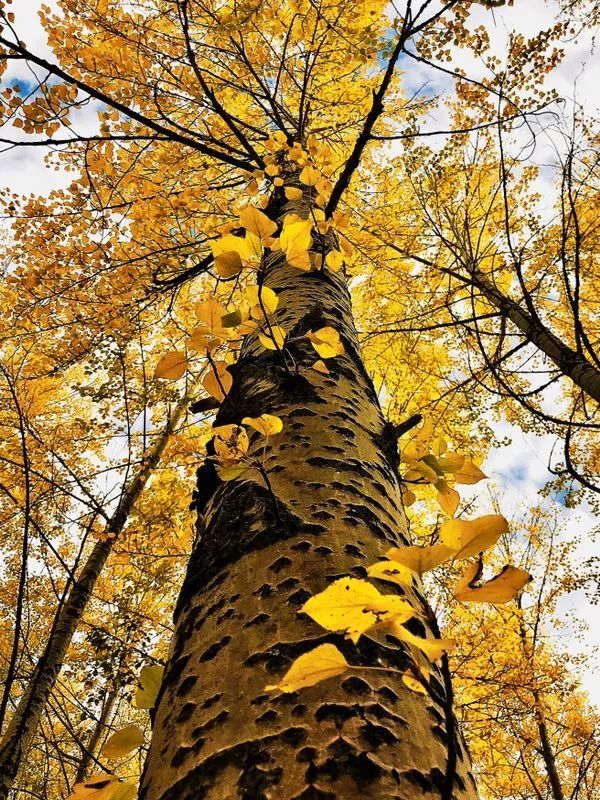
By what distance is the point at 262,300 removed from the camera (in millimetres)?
785

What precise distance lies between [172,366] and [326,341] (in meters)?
0.30

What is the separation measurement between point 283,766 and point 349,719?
0.07 metres

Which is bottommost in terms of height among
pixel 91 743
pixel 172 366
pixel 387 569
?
pixel 387 569

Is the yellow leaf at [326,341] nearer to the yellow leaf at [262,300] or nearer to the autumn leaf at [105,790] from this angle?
the yellow leaf at [262,300]

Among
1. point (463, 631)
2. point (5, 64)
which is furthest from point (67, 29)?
point (463, 631)

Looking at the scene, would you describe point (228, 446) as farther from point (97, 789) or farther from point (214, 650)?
point (97, 789)

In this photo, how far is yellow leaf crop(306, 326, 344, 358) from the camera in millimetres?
918

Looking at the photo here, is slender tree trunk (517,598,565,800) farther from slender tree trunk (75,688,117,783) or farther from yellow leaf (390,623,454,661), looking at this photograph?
yellow leaf (390,623,454,661)

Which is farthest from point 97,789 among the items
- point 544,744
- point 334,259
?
point 544,744

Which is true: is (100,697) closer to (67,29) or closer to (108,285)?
(108,285)

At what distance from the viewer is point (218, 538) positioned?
0.76 meters

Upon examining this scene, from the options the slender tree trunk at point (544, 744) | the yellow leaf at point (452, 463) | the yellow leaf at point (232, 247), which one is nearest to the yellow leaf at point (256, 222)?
the yellow leaf at point (232, 247)

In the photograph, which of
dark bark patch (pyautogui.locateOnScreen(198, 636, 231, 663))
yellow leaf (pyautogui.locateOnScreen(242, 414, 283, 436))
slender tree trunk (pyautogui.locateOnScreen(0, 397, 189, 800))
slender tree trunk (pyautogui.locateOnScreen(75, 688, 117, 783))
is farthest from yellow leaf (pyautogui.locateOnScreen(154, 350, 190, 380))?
slender tree trunk (pyautogui.locateOnScreen(0, 397, 189, 800))

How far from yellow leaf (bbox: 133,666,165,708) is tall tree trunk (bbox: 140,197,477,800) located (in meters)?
0.03
